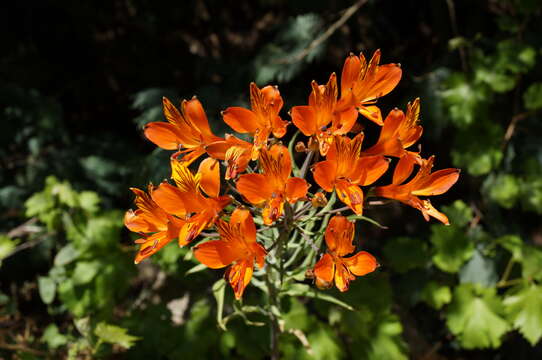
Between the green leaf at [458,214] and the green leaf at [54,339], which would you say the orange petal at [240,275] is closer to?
the green leaf at [54,339]

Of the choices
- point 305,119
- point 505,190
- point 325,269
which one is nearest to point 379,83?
point 305,119

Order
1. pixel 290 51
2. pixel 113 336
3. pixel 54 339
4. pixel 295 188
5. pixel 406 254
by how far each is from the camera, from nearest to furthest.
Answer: pixel 295 188
pixel 113 336
pixel 54 339
pixel 406 254
pixel 290 51

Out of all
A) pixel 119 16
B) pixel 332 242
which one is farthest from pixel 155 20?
pixel 332 242

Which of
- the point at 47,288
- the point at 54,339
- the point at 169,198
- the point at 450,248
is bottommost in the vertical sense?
the point at 450,248

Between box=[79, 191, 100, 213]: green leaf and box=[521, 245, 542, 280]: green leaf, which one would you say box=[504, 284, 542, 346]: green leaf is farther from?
box=[79, 191, 100, 213]: green leaf

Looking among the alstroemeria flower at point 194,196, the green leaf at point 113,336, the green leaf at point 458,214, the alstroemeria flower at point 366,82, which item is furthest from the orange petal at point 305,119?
the green leaf at point 458,214

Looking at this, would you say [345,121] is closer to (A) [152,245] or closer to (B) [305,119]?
(B) [305,119]
